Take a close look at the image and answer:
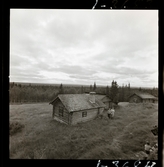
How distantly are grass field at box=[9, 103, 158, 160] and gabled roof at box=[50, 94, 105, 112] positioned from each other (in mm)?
220

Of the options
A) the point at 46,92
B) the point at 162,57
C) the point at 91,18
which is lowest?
the point at 46,92

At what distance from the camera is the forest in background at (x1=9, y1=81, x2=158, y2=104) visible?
1521 mm

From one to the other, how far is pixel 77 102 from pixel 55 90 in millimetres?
381

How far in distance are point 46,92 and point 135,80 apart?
52.8 inches

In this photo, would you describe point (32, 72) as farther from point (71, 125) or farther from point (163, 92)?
point (163, 92)

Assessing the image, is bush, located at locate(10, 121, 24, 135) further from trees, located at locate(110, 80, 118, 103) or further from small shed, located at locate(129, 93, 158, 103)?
small shed, located at locate(129, 93, 158, 103)

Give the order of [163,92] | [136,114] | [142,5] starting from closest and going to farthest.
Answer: [163,92] → [142,5] → [136,114]

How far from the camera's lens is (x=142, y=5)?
4.71ft

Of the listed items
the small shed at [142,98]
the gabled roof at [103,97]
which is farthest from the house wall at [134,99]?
the gabled roof at [103,97]

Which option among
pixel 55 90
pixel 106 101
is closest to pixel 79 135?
pixel 106 101

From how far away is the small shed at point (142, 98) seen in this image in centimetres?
151

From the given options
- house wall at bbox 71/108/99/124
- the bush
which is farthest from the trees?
the bush

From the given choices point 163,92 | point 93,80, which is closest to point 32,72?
point 93,80

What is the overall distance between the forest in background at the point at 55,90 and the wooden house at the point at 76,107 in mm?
82
